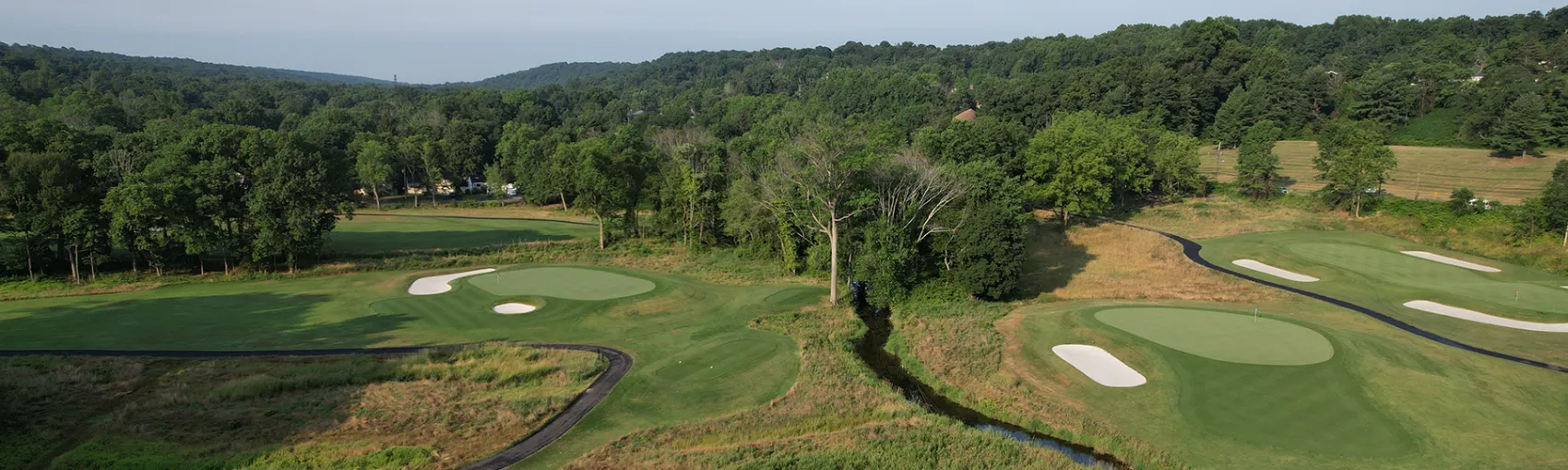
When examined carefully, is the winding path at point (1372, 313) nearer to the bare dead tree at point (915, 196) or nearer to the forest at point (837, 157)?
the forest at point (837, 157)

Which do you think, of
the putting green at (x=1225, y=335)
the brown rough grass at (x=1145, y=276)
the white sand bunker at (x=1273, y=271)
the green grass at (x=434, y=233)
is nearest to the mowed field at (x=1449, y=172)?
the brown rough grass at (x=1145, y=276)

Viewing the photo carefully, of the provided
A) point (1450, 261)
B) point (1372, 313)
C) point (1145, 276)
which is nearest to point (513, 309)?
point (1145, 276)

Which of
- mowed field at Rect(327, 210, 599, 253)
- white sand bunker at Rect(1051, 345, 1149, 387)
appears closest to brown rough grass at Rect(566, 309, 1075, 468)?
white sand bunker at Rect(1051, 345, 1149, 387)

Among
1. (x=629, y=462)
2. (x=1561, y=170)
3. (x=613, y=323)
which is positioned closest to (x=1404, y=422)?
(x=629, y=462)

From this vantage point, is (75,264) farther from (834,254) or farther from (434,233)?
(834,254)

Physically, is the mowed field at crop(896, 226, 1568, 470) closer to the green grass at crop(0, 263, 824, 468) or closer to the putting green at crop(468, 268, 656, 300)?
the green grass at crop(0, 263, 824, 468)

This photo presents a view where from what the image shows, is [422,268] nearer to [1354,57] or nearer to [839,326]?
[839,326]
